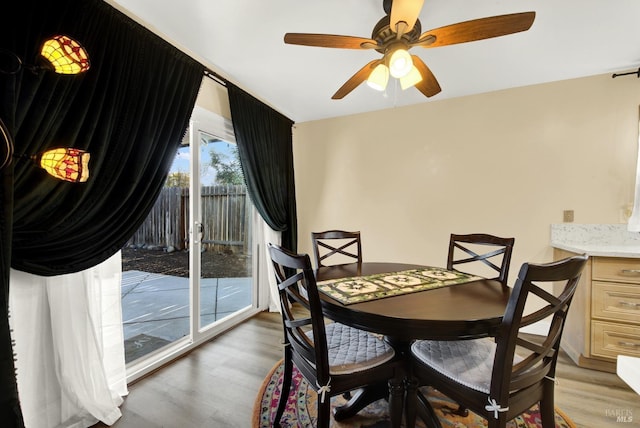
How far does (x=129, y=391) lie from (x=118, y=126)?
66.3 inches

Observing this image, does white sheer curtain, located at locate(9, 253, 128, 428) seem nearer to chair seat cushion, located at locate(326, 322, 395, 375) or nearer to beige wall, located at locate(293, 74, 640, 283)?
chair seat cushion, located at locate(326, 322, 395, 375)

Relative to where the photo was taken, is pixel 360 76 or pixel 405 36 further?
pixel 360 76

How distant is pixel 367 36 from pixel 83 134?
1870mm

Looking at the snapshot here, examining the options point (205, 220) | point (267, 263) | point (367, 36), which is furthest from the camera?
point (267, 263)

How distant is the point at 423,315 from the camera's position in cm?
107

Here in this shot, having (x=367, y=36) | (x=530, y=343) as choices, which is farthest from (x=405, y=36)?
(x=530, y=343)

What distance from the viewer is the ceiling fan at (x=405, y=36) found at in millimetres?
1224

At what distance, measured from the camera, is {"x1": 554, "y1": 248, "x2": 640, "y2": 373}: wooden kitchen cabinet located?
1.95 m

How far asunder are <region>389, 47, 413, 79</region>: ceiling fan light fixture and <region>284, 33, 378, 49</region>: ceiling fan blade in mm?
164

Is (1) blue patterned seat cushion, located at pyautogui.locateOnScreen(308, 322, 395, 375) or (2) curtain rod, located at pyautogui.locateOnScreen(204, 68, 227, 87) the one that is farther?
(2) curtain rod, located at pyautogui.locateOnScreen(204, 68, 227, 87)

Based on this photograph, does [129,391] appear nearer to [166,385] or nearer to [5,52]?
[166,385]

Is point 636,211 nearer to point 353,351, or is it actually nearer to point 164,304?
point 353,351

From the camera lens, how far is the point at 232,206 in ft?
9.39

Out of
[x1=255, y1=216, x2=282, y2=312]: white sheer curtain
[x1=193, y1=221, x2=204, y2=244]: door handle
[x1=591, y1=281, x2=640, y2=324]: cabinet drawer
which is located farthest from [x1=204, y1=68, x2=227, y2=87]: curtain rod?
[x1=591, y1=281, x2=640, y2=324]: cabinet drawer
